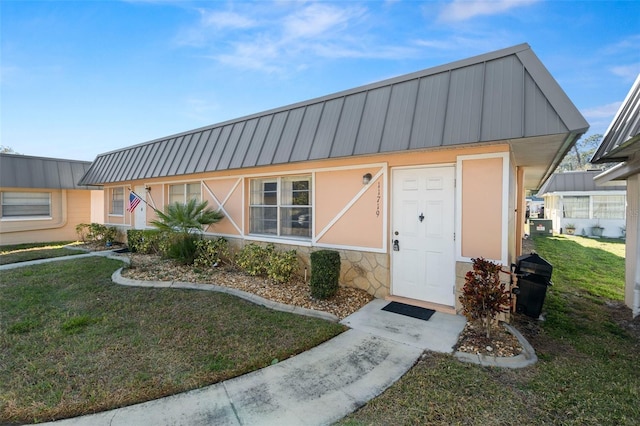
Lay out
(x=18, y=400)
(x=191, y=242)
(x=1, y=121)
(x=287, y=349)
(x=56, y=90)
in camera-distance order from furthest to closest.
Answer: (x=56, y=90), (x=1, y=121), (x=191, y=242), (x=287, y=349), (x=18, y=400)

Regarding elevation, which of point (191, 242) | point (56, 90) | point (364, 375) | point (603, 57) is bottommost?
point (364, 375)

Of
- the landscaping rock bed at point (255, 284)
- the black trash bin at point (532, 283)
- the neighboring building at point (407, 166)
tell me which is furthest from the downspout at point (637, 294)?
the landscaping rock bed at point (255, 284)

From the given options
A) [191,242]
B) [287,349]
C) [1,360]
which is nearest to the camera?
[1,360]

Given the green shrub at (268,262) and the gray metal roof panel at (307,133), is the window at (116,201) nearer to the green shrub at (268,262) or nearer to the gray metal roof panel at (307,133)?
the green shrub at (268,262)

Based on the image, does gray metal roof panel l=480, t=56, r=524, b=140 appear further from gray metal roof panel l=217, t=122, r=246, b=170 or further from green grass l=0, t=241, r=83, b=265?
green grass l=0, t=241, r=83, b=265

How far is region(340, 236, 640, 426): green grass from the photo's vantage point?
2.52 meters

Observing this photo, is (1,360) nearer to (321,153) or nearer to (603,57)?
(321,153)

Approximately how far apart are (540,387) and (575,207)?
20887 mm

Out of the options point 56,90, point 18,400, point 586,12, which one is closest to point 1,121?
point 56,90

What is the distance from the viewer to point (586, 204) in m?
17.9

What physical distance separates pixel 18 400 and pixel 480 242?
5.96 meters

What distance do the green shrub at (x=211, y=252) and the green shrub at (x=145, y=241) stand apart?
1955 millimetres

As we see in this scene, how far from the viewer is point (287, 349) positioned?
12.1 feet

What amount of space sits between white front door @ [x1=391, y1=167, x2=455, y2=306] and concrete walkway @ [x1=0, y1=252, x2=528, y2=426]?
36.1 inches
